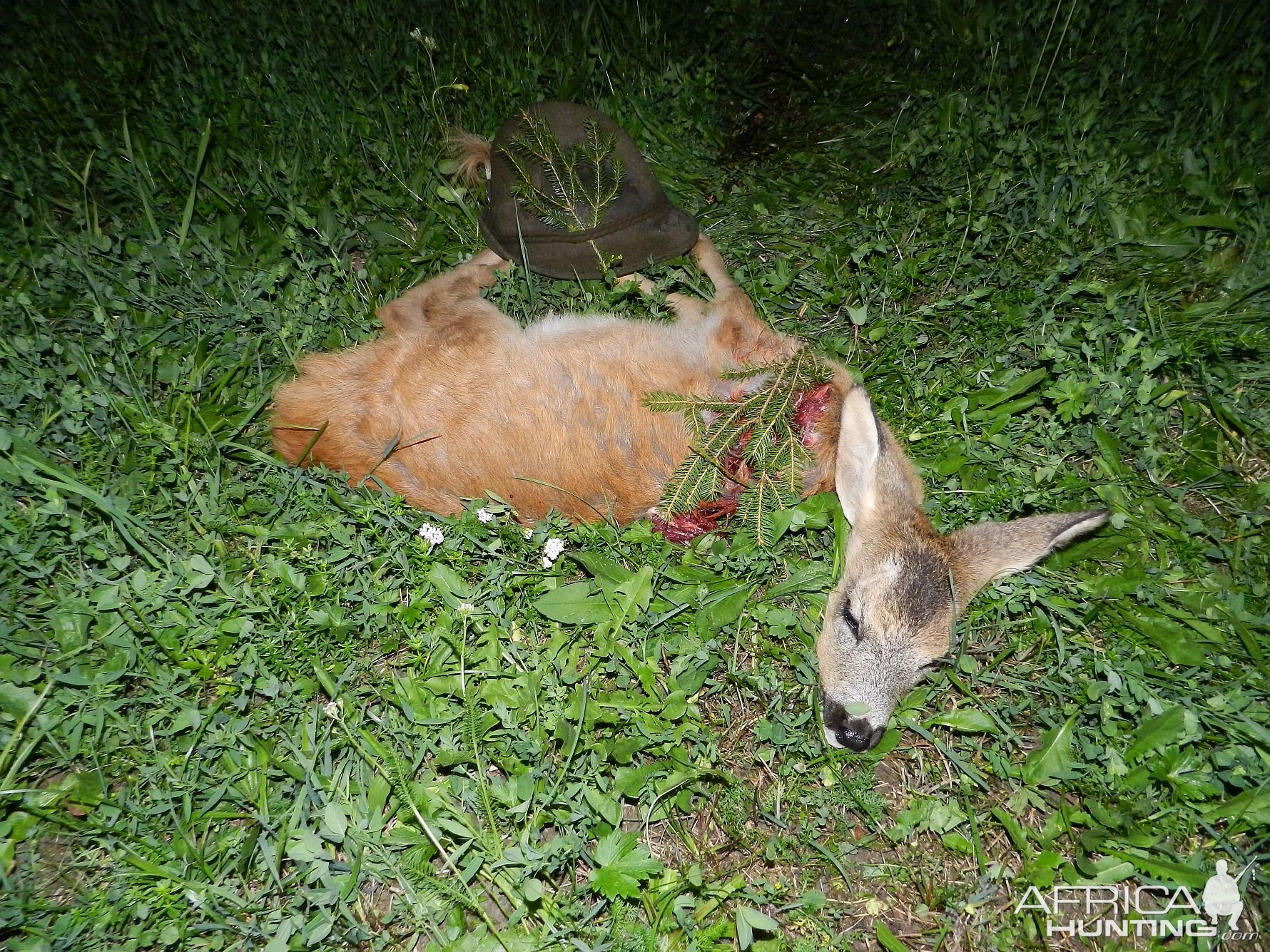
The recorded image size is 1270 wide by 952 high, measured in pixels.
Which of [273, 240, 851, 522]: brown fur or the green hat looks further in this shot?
the green hat

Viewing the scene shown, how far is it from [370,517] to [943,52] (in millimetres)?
4860

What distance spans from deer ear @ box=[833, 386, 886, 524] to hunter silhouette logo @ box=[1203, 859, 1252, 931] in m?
1.84

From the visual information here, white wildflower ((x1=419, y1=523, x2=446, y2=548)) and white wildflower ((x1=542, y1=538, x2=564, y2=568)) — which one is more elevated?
white wildflower ((x1=419, y1=523, x2=446, y2=548))

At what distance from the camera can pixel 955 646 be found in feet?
11.5

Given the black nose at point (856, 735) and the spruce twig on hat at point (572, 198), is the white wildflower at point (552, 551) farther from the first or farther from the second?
the spruce twig on hat at point (572, 198)

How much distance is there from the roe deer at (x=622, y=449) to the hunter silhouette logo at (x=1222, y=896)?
120 cm

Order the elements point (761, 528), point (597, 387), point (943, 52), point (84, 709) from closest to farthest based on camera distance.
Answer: point (84, 709), point (761, 528), point (597, 387), point (943, 52)

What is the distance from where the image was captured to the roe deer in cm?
341

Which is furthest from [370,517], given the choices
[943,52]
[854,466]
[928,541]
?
[943,52]

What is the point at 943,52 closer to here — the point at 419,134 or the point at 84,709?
the point at 419,134

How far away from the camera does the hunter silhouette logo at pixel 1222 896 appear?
288 centimetres

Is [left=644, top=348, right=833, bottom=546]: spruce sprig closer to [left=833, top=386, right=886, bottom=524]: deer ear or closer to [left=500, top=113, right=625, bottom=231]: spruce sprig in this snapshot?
[left=833, top=386, right=886, bottom=524]: deer ear

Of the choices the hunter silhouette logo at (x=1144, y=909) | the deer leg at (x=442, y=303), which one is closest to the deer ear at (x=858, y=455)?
the hunter silhouette logo at (x=1144, y=909)

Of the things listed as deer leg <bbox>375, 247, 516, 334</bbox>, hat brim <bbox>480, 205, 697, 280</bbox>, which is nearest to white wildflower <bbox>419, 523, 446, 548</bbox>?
deer leg <bbox>375, 247, 516, 334</bbox>
